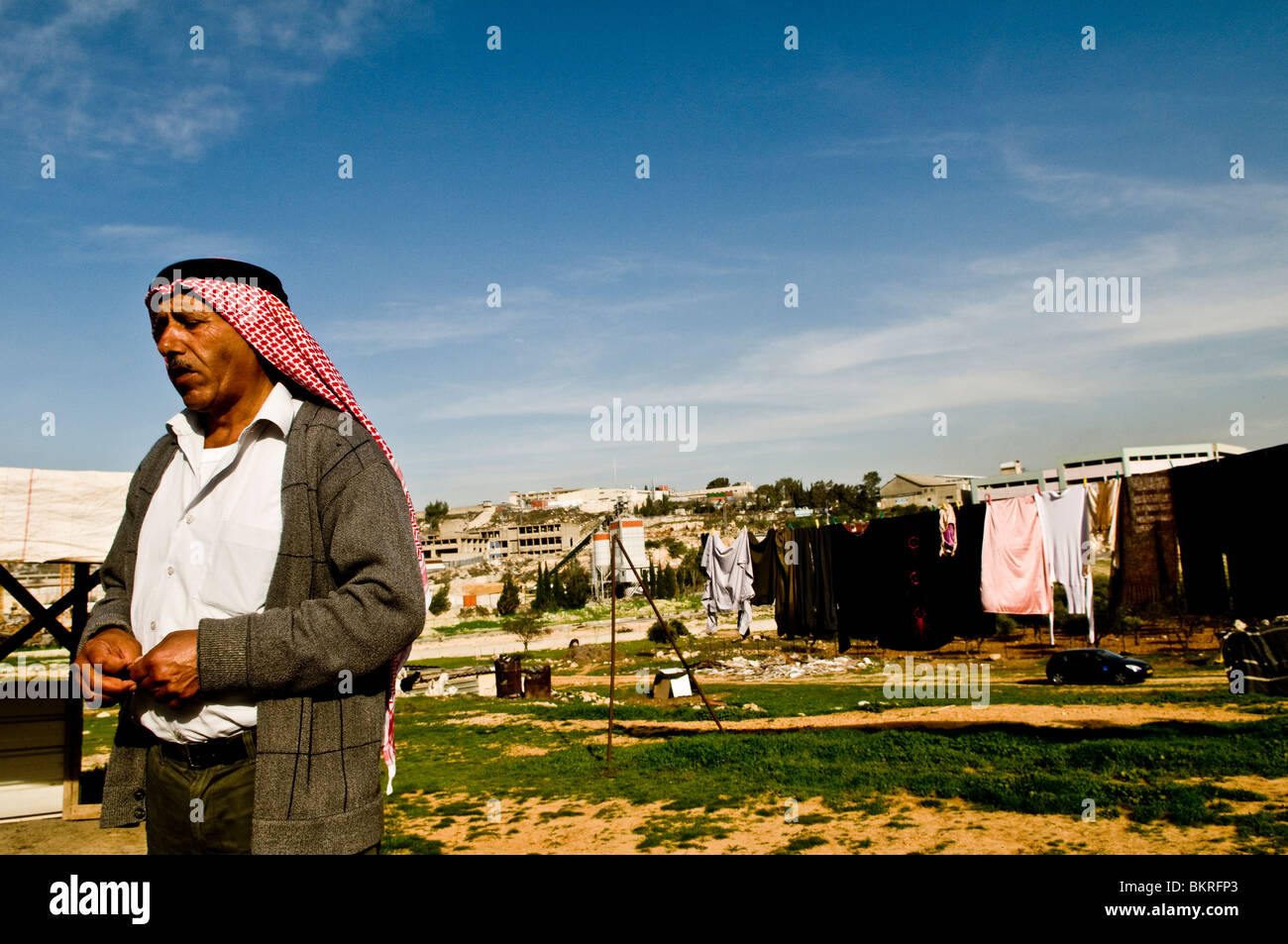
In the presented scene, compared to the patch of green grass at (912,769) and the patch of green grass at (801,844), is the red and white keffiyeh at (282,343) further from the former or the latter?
the patch of green grass at (912,769)

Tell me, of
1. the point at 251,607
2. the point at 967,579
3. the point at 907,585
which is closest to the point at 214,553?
the point at 251,607

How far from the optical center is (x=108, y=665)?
216cm

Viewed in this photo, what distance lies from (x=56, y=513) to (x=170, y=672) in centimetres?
847

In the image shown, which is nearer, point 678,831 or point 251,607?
point 251,607

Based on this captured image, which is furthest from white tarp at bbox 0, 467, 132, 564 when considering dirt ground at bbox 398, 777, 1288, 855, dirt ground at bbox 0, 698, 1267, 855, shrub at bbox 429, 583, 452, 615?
shrub at bbox 429, 583, 452, 615

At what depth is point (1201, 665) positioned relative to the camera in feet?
96.5

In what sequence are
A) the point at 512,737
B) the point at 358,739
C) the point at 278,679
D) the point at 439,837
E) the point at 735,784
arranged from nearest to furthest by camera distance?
the point at 278,679 < the point at 358,739 < the point at 439,837 < the point at 735,784 < the point at 512,737

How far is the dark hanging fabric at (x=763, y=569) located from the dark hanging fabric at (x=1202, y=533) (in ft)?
25.1

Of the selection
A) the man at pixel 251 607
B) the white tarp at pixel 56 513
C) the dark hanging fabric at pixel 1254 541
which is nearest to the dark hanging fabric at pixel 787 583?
the dark hanging fabric at pixel 1254 541

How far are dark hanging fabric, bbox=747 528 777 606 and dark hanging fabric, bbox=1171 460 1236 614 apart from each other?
764 cm

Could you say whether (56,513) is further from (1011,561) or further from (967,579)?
(1011,561)

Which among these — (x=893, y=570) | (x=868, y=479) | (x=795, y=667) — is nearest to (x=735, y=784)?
(x=893, y=570)
